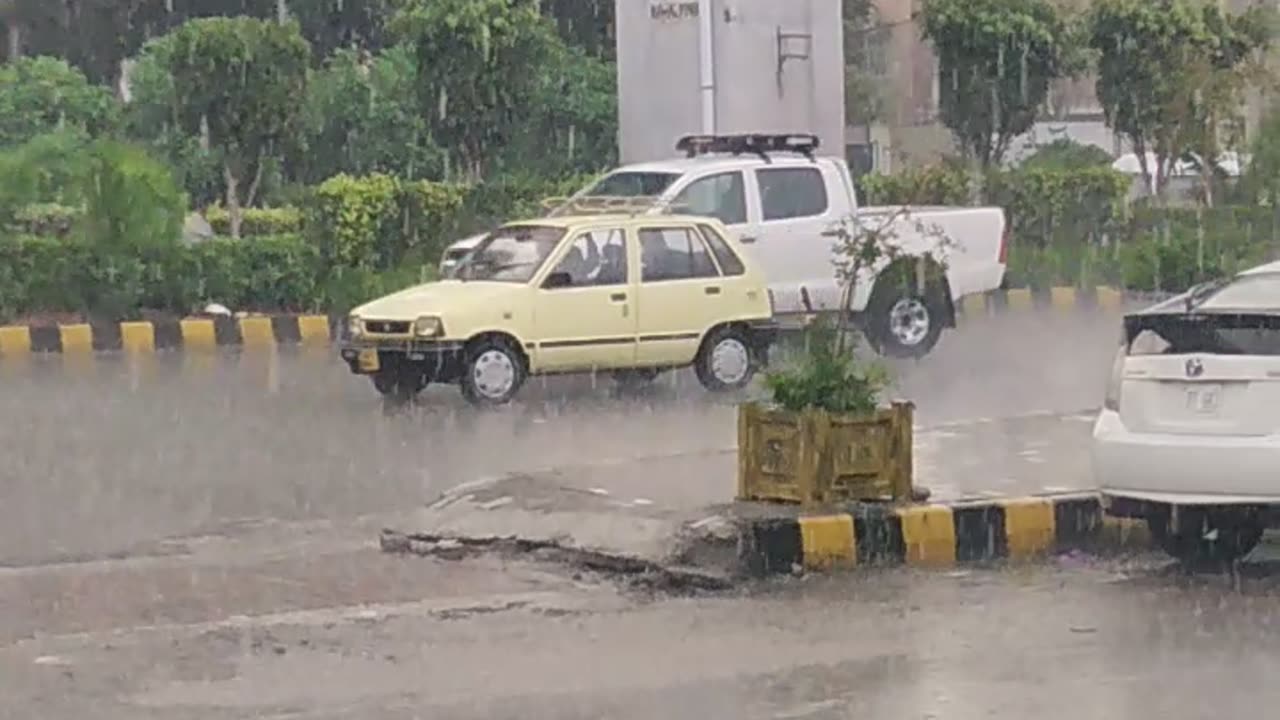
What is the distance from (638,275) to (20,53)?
33007 millimetres

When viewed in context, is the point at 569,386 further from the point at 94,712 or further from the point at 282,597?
the point at 94,712

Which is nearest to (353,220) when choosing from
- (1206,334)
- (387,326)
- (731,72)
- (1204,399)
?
(731,72)

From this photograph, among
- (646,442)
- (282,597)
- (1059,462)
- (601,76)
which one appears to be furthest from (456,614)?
(601,76)

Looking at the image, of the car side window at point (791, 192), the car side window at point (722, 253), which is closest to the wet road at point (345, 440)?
the car side window at point (722, 253)

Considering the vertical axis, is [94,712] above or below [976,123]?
below

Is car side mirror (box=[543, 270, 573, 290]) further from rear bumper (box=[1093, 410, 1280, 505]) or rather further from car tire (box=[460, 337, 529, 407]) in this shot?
rear bumper (box=[1093, 410, 1280, 505])

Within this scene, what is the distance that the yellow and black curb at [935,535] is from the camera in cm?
→ 1102

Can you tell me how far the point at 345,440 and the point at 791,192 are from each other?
6.63 meters

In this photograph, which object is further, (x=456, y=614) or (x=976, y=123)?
(x=976, y=123)

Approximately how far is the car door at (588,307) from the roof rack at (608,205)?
1.53 m

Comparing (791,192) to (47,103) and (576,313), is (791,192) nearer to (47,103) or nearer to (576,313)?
(576,313)

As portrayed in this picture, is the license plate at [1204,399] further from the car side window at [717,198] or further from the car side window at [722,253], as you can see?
the car side window at [717,198]

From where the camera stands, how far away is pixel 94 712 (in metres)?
8.05

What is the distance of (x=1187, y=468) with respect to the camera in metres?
10.4
